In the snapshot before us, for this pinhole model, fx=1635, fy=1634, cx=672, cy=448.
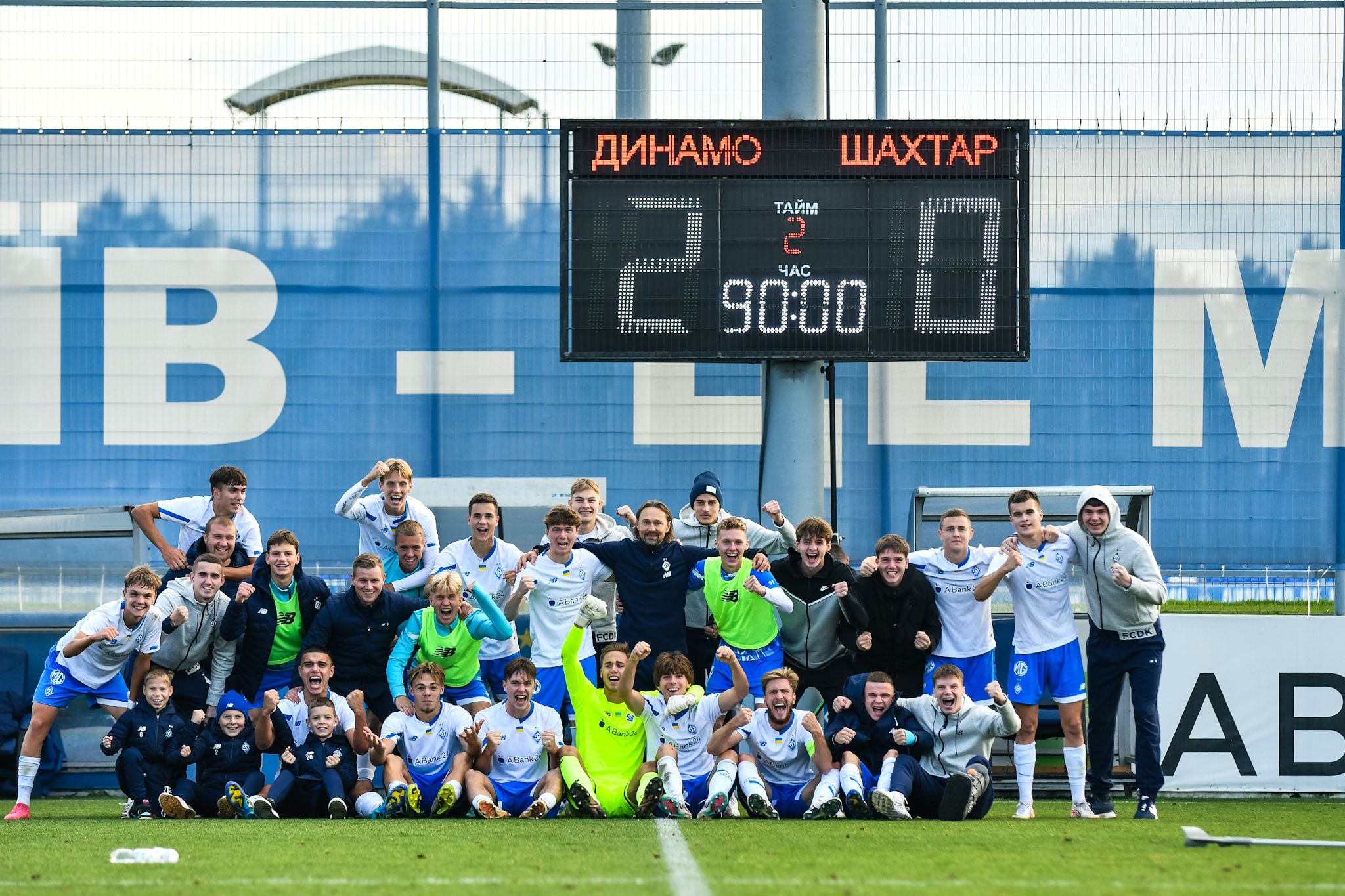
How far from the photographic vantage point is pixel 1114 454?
1327 cm

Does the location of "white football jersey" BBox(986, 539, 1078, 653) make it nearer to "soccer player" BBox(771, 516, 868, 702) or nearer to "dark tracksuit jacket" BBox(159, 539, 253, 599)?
"soccer player" BBox(771, 516, 868, 702)

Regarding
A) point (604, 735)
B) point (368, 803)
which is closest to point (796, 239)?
point (604, 735)

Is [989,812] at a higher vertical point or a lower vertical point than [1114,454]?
lower

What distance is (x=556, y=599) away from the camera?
354 inches

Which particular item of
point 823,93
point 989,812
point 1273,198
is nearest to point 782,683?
point 989,812

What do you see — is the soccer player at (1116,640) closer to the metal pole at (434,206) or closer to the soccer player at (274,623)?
the soccer player at (274,623)

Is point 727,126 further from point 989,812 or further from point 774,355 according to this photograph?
point 989,812

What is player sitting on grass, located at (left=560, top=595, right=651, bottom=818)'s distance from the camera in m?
8.21

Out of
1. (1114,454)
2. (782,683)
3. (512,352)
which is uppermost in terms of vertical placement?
(512,352)

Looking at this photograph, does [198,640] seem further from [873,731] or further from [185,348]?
[185,348]

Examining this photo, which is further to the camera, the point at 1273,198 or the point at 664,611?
the point at 1273,198

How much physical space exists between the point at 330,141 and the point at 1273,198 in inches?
301

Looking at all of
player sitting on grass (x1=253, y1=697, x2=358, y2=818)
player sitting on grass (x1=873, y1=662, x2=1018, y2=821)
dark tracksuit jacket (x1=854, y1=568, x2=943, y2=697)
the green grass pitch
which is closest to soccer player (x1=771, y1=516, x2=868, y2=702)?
dark tracksuit jacket (x1=854, y1=568, x2=943, y2=697)

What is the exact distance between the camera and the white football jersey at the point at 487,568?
910 cm
